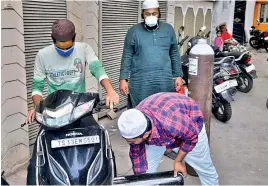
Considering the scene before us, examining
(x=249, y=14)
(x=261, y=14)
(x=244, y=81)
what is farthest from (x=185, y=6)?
(x=261, y=14)

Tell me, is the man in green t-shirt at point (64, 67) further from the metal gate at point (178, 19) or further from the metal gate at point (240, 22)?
the metal gate at point (240, 22)

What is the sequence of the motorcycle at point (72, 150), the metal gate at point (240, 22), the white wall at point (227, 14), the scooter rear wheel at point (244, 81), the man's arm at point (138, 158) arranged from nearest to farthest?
the motorcycle at point (72, 150) → the man's arm at point (138, 158) → the scooter rear wheel at point (244, 81) → the white wall at point (227, 14) → the metal gate at point (240, 22)

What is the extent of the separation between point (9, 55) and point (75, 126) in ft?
4.24

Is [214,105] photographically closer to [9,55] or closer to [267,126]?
[267,126]

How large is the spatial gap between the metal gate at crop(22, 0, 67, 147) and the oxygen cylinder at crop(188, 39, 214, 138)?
5.47ft

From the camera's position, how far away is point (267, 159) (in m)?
3.88

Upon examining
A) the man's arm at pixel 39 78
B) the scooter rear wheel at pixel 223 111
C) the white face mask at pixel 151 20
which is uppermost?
the white face mask at pixel 151 20

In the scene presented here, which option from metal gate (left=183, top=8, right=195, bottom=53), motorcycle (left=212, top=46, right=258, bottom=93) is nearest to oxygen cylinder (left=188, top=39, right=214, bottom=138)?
motorcycle (left=212, top=46, right=258, bottom=93)

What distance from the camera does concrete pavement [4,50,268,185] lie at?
3402mm

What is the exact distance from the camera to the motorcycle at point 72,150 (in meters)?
2.03

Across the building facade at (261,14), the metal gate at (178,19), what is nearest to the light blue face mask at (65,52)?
the metal gate at (178,19)

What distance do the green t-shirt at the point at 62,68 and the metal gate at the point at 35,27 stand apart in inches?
47.2

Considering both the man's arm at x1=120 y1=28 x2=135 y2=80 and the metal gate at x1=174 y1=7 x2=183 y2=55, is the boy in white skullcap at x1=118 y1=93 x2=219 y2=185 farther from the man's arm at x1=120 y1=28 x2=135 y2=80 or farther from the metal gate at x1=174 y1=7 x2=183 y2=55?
the metal gate at x1=174 y1=7 x2=183 y2=55

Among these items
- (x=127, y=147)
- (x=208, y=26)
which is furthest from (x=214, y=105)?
(x=208, y=26)
